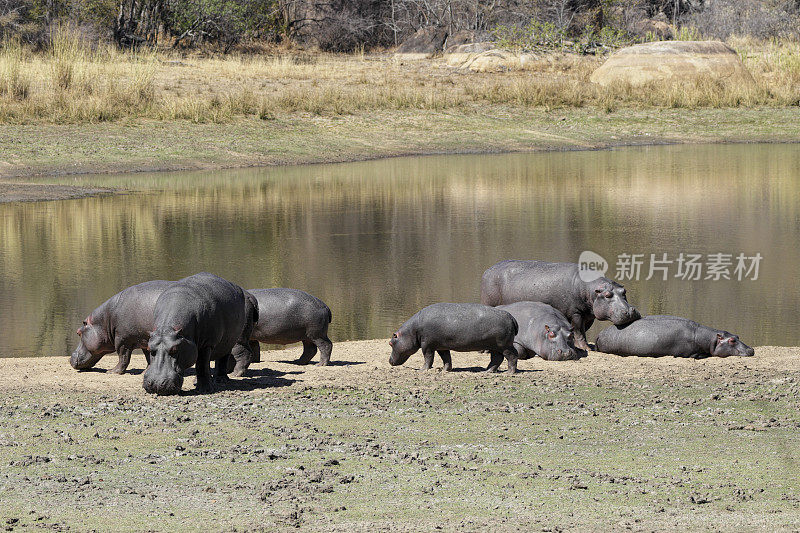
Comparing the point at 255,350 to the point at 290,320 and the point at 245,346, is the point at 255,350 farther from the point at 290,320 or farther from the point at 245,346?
the point at 245,346

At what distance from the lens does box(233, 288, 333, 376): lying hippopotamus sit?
919 cm

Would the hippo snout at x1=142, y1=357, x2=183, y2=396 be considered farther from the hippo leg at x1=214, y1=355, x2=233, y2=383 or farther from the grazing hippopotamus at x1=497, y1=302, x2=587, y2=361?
the grazing hippopotamus at x1=497, y1=302, x2=587, y2=361

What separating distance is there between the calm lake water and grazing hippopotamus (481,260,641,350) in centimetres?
122

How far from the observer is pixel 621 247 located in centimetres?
1533

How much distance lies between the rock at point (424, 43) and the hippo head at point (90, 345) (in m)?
38.5

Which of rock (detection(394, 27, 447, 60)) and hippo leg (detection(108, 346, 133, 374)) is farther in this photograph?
rock (detection(394, 27, 447, 60))

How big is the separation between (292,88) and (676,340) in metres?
23.4

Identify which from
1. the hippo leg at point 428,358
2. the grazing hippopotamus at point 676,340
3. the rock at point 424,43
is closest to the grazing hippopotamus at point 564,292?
the grazing hippopotamus at point 676,340

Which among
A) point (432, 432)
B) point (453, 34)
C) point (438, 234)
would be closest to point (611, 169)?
point (438, 234)

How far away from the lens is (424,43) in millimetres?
47688

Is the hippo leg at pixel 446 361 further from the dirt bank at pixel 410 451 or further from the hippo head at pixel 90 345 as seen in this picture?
the hippo head at pixel 90 345

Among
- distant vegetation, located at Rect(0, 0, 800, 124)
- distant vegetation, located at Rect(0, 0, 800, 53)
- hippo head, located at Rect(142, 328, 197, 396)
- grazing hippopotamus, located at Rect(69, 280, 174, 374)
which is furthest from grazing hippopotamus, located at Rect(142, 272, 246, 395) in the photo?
distant vegetation, located at Rect(0, 0, 800, 53)

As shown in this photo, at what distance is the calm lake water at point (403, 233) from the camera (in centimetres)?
1202

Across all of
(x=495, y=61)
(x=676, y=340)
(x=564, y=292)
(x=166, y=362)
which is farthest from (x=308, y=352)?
(x=495, y=61)
